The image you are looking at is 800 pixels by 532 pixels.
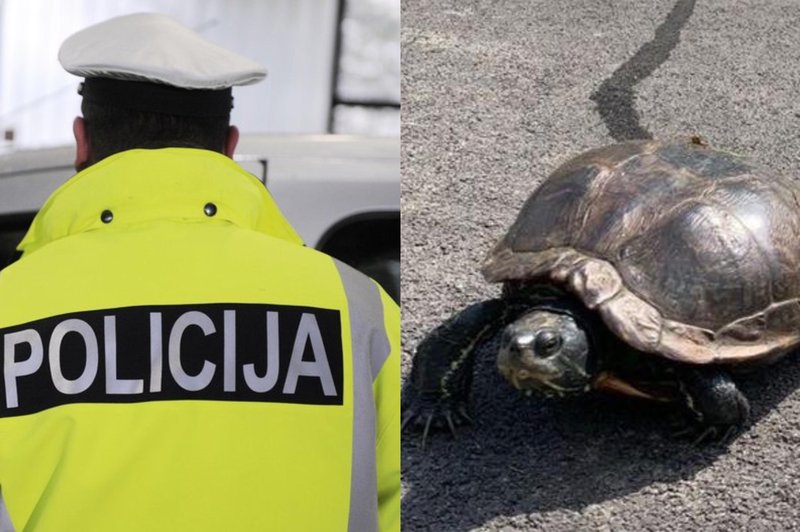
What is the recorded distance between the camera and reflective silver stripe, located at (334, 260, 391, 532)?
0.65 meters

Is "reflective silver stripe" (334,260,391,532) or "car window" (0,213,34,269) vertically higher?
"car window" (0,213,34,269)

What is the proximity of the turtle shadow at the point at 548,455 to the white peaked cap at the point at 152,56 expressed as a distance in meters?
1.08

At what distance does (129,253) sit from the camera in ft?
2.11

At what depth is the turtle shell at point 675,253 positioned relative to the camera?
1713mm

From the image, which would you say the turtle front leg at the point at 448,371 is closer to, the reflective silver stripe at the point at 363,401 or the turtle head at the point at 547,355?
the turtle head at the point at 547,355

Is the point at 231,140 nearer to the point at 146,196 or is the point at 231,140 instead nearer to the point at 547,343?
the point at 146,196

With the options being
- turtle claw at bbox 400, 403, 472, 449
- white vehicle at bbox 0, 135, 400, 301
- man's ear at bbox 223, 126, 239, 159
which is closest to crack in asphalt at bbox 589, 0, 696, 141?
turtle claw at bbox 400, 403, 472, 449

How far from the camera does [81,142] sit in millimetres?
691

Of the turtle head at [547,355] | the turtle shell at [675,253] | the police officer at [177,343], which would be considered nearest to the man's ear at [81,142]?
the police officer at [177,343]

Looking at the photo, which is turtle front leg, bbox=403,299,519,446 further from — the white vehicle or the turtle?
the white vehicle

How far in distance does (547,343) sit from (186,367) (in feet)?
3.56

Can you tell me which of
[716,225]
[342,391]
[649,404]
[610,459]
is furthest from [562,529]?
[342,391]

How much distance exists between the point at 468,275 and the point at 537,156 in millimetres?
575

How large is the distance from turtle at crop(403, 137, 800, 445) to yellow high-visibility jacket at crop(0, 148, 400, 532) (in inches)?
39.1
